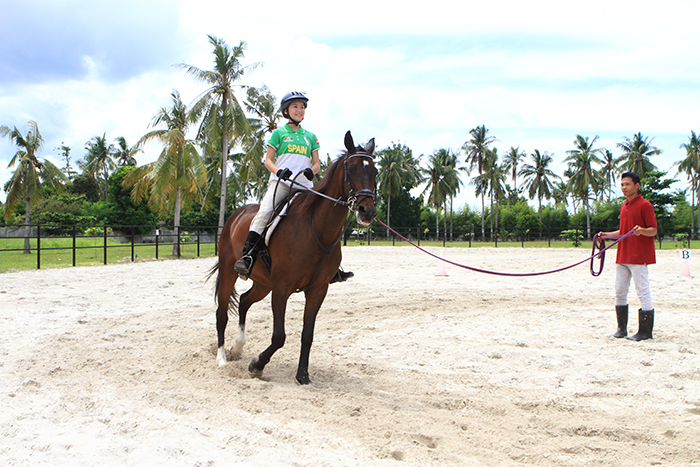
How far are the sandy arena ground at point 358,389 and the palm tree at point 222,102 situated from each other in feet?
60.2

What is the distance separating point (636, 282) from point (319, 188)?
429 centimetres

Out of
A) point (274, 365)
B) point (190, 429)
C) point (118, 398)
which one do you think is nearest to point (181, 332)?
point (274, 365)

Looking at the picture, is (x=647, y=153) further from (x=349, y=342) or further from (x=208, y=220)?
(x=349, y=342)

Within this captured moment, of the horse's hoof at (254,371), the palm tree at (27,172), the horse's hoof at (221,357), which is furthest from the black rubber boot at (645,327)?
the palm tree at (27,172)

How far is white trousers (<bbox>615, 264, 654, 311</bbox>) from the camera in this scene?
553 cm

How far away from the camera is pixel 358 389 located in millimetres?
3830

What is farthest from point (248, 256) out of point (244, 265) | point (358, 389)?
point (358, 389)

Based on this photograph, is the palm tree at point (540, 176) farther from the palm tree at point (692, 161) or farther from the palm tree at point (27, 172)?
the palm tree at point (27, 172)

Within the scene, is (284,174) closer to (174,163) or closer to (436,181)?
(174,163)

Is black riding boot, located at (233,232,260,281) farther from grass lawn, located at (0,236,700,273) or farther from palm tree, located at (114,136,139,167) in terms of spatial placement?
palm tree, located at (114,136,139,167)

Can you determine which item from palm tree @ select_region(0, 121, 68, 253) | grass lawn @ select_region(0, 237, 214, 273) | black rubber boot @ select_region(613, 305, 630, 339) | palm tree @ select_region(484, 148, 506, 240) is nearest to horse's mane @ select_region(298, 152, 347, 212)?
black rubber boot @ select_region(613, 305, 630, 339)

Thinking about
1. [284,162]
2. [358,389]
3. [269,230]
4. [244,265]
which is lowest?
[358,389]

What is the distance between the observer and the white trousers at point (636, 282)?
5.53 meters

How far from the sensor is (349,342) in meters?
5.46
